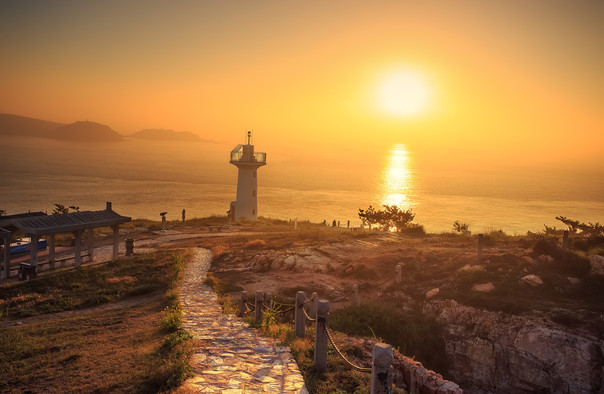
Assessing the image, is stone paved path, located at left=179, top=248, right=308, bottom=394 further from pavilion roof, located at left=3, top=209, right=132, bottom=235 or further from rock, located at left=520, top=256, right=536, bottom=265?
rock, located at left=520, top=256, right=536, bottom=265

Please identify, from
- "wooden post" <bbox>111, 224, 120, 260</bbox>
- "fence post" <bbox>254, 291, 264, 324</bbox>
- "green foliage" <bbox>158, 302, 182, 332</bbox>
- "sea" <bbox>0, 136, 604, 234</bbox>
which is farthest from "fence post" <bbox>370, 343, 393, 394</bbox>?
"sea" <bbox>0, 136, 604, 234</bbox>

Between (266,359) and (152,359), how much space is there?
90.7 inches

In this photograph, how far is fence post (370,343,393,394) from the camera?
5.27 meters

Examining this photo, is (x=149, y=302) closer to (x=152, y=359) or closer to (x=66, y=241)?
(x=152, y=359)

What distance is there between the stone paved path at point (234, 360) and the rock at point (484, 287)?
9514mm

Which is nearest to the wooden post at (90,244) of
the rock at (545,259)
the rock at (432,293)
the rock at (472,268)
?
the rock at (432,293)

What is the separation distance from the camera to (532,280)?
1491cm

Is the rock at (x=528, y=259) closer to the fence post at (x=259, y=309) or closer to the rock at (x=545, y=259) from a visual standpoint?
the rock at (x=545, y=259)

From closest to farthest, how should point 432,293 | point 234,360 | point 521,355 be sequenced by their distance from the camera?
point 234,360 → point 521,355 → point 432,293

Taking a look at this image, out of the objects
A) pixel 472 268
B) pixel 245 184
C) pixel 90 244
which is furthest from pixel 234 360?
pixel 245 184

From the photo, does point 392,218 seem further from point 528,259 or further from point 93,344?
point 93,344

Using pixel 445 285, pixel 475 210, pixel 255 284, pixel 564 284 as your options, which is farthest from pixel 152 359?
pixel 475 210

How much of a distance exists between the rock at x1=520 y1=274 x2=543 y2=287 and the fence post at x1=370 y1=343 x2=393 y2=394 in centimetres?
1219

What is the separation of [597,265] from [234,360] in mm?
14847
